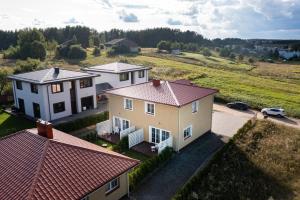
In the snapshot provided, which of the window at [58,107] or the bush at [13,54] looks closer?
the window at [58,107]

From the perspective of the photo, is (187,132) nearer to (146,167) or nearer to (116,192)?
(146,167)

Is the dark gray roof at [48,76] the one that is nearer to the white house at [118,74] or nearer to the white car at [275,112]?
the white house at [118,74]

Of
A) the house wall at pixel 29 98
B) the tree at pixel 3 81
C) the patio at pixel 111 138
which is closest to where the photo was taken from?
the patio at pixel 111 138

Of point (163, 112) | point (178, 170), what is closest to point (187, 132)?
point (163, 112)

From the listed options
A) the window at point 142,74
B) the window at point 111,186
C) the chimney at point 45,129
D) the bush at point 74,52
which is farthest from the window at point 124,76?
the bush at point 74,52

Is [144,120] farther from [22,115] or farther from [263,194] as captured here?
[22,115]

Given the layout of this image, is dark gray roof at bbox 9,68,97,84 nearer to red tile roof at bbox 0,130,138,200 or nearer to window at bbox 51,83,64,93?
window at bbox 51,83,64,93
